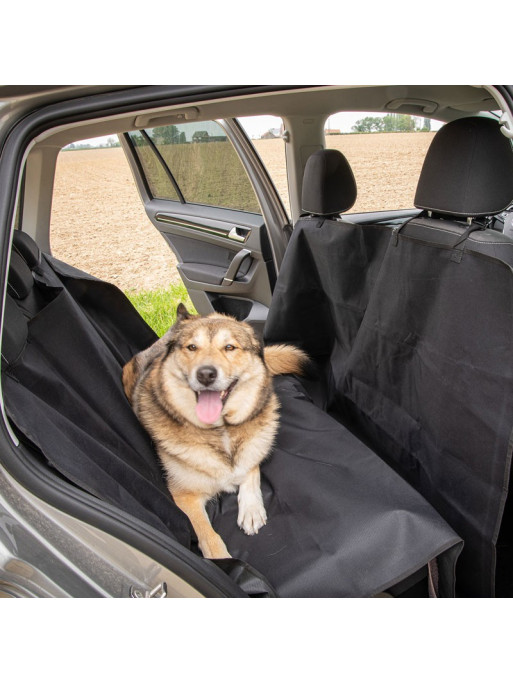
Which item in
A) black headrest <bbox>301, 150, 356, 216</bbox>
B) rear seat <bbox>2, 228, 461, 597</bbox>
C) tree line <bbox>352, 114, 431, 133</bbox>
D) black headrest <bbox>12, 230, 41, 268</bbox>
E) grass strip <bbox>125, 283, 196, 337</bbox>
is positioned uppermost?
tree line <bbox>352, 114, 431, 133</bbox>

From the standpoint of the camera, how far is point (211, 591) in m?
1.27

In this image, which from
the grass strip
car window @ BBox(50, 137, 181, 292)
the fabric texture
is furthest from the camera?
car window @ BBox(50, 137, 181, 292)

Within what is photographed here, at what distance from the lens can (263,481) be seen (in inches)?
83.1

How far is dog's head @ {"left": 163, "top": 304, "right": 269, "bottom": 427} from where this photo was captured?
2031mm

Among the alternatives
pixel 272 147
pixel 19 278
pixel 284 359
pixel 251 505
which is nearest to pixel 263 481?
pixel 251 505

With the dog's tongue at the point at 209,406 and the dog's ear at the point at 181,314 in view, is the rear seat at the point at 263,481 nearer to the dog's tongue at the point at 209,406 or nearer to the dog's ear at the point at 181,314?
the dog's tongue at the point at 209,406

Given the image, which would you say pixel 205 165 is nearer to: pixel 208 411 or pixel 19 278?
pixel 208 411

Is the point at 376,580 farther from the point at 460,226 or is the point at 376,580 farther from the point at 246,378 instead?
the point at 460,226

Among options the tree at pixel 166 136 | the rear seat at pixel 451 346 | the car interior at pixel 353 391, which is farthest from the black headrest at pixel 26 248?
the tree at pixel 166 136

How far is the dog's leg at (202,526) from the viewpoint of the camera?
1771 millimetres

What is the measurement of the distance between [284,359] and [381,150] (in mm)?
2477

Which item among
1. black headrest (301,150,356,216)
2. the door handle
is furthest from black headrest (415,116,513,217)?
the door handle

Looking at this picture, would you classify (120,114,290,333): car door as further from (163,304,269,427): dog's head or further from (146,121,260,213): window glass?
(163,304,269,427): dog's head

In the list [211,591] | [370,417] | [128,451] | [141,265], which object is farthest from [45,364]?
[141,265]
